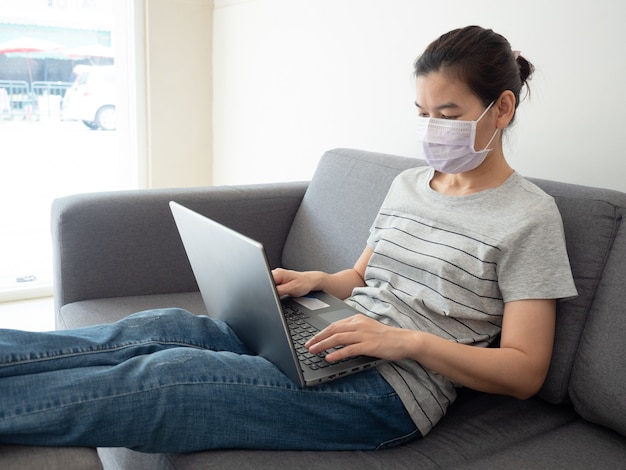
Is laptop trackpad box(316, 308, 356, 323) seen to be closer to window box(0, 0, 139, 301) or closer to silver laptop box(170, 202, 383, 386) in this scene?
silver laptop box(170, 202, 383, 386)

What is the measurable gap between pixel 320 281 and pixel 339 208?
→ 16.9 inches

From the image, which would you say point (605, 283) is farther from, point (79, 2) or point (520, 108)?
point (79, 2)

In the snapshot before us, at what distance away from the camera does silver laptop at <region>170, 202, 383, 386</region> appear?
940mm

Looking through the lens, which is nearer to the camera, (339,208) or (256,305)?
(256,305)

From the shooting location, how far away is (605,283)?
3.72 feet

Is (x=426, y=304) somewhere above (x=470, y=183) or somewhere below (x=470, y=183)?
below

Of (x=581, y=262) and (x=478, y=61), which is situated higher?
(x=478, y=61)

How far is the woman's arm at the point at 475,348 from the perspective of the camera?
102 centimetres

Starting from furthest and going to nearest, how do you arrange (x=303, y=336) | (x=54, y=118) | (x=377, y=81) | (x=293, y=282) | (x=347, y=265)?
(x=54, y=118)
(x=377, y=81)
(x=347, y=265)
(x=293, y=282)
(x=303, y=336)

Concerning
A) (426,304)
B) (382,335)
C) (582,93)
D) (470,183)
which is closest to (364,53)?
(582,93)

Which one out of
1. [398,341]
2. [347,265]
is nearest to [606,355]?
[398,341]

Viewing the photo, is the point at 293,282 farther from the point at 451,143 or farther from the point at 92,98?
the point at 92,98

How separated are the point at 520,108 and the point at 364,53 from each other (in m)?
0.69

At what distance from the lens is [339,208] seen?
175 centimetres
